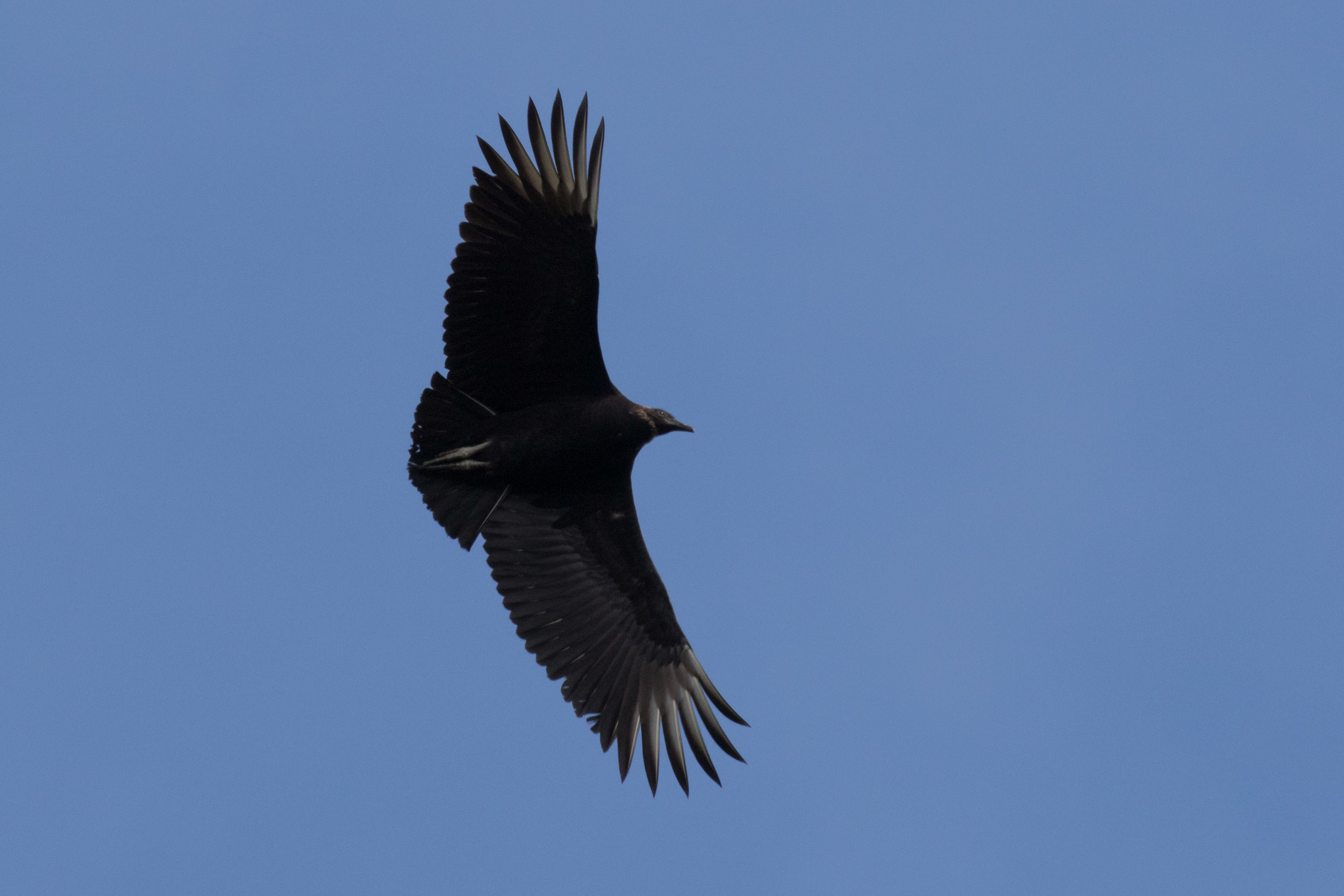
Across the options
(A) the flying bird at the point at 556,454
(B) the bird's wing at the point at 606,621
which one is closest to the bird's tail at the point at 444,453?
(A) the flying bird at the point at 556,454

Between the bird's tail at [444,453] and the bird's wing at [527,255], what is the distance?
0.50 feet

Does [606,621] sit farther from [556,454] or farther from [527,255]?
[527,255]

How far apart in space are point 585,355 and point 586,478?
37.8 inches

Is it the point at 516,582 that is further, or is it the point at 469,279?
the point at 516,582

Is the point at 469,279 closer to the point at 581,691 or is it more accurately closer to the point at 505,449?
the point at 505,449

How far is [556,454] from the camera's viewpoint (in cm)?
1027

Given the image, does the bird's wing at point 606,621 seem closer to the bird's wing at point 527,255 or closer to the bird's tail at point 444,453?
the bird's tail at point 444,453

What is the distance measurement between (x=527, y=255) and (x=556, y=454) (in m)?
1.41

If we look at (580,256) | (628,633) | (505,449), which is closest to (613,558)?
(628,633)

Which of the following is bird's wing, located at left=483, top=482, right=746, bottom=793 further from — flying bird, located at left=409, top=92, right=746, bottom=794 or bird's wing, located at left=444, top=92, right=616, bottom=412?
bird's wing, located at left=444, top=92, right=616, bottom=412

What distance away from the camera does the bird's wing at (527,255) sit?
983cm

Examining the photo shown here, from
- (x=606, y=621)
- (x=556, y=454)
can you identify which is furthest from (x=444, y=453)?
(x=606, y=621)

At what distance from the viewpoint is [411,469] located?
10.1 meters

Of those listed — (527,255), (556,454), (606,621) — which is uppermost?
(527,255)
